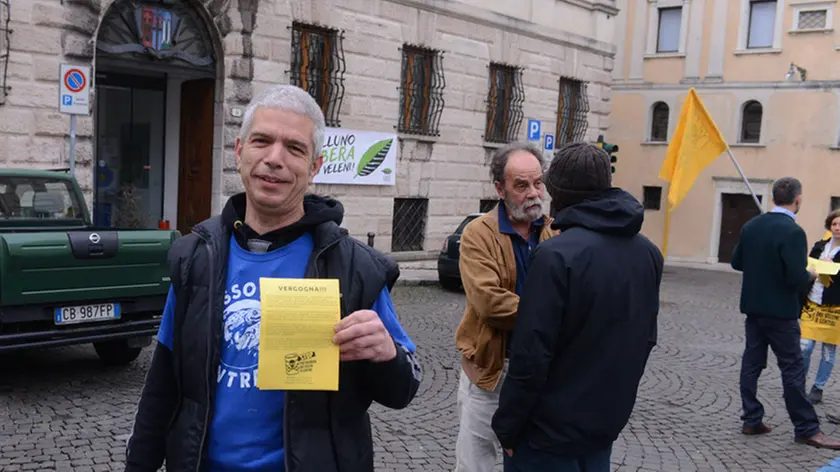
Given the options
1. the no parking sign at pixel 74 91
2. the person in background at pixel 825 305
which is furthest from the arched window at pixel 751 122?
the no parking sign at pixel 74 91

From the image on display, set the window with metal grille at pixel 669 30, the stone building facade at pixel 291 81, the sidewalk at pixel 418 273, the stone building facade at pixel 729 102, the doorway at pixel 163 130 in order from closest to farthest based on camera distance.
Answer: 1. the stone building facade at pixel 291 81
2. the doorway at pixel 163 130
3. the sidewalk at pixel 418 273
4. the stone building facade at pixel 729 102
5. the window with metal grille at pixel 669 30

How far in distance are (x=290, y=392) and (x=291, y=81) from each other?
514 inches

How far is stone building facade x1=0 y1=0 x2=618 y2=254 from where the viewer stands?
1155 cm

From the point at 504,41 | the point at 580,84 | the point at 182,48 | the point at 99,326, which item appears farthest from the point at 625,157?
the point at 99,326

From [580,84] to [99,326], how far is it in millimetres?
17527

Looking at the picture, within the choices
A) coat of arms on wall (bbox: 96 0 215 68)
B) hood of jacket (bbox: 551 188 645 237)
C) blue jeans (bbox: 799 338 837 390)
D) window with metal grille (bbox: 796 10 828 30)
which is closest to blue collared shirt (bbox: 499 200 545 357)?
hood of jacket (bbox: 551 188 645 237)

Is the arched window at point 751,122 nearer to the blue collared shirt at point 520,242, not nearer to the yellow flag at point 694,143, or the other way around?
the yellow flag at point 694,143

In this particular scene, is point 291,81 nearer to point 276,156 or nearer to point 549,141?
point 549,141

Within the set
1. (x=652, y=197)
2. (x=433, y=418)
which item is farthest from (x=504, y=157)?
(x=652, y=197)

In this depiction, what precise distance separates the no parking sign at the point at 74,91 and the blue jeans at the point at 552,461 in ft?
28.1

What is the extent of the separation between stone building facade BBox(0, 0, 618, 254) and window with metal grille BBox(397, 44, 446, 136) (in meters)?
0.03

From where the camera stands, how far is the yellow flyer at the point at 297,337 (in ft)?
6.42

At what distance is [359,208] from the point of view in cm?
1620

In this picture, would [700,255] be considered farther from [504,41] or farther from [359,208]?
[359,208]
